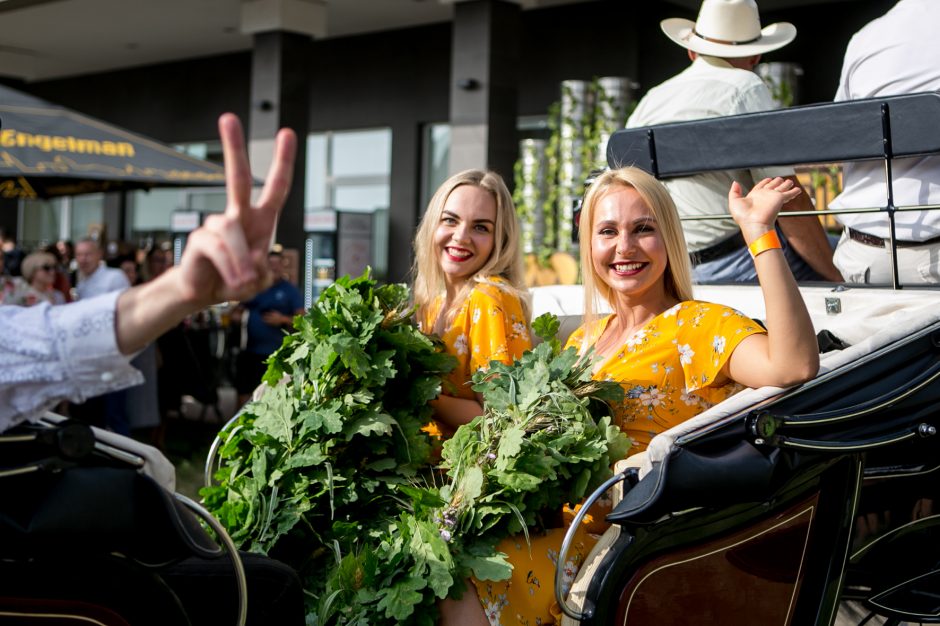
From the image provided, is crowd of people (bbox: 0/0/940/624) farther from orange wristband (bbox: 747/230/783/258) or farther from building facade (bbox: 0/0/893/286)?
building facade (bbox: 0/0/893/286)

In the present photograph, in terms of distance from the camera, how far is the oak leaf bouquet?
2691 millimetres

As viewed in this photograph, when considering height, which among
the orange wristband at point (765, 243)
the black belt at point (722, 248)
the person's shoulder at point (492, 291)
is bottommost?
the person's shoulder at point (492, 291)

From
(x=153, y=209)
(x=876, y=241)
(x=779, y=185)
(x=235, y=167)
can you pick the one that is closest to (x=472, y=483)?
(x=779, y=185)

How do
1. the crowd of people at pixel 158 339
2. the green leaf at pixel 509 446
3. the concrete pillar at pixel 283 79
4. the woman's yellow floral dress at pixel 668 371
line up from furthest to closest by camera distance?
the concrete pillar at pixel 283 79, the crowd of people at pixel 158 339, the woman's yellow floral dress at pixel 668 371, the green leaf at pixel 509 446

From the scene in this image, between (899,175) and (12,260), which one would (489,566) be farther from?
(12,260)

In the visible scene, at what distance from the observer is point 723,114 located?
4449mm

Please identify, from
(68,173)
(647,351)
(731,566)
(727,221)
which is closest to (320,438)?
(647,351)

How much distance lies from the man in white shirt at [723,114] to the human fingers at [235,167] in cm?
273

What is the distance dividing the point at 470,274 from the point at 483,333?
1.29 feet

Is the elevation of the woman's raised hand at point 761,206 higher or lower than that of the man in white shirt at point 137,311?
higher

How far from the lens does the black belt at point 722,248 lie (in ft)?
14.5

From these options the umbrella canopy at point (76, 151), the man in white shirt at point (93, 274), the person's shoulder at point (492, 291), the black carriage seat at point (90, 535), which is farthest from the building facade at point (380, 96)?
the black carriage seat at point (90, 535)

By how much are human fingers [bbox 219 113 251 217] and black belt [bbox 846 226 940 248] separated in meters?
2.76

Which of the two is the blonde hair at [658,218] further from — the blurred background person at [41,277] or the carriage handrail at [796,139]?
the blurred background person at [41,277]
